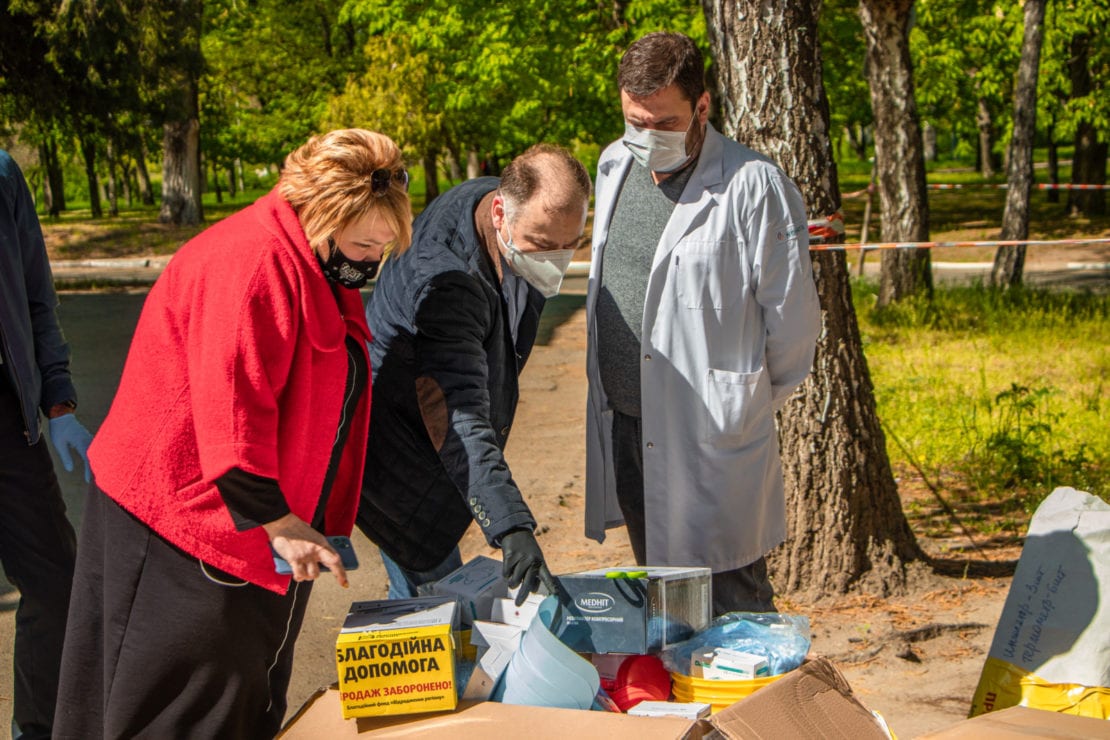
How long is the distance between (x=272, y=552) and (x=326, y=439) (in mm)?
252

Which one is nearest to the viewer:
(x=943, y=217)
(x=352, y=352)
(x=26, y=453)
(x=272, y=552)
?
(x=272, y=552)

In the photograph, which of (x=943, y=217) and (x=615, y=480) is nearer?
(x=615, y=480)

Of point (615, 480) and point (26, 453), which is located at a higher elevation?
point (26, 453)

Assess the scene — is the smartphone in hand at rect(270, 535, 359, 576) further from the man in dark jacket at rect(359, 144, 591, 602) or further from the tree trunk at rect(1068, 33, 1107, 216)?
the tree trunk at rect(1068, 33, 1107, 216)

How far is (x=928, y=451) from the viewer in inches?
268

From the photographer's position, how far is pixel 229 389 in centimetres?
220

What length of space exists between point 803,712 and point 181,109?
22.5 metres

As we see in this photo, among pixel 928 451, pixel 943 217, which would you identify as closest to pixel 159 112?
pixel 943 217

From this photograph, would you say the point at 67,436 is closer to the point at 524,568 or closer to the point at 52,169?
the point at 524,568

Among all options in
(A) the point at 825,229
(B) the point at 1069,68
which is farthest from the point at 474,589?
(B) the point at 1069,68

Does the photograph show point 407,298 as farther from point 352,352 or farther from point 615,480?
point 615,480

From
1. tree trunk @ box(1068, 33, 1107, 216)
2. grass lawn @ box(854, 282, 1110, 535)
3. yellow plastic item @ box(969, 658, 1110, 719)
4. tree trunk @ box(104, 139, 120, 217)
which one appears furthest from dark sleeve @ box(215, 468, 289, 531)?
tree trunk @ box(104, 139, 120, 217)

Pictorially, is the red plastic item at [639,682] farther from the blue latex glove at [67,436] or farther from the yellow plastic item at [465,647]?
the blue latex glove at [67,436]

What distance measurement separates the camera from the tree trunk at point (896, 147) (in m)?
12.0
